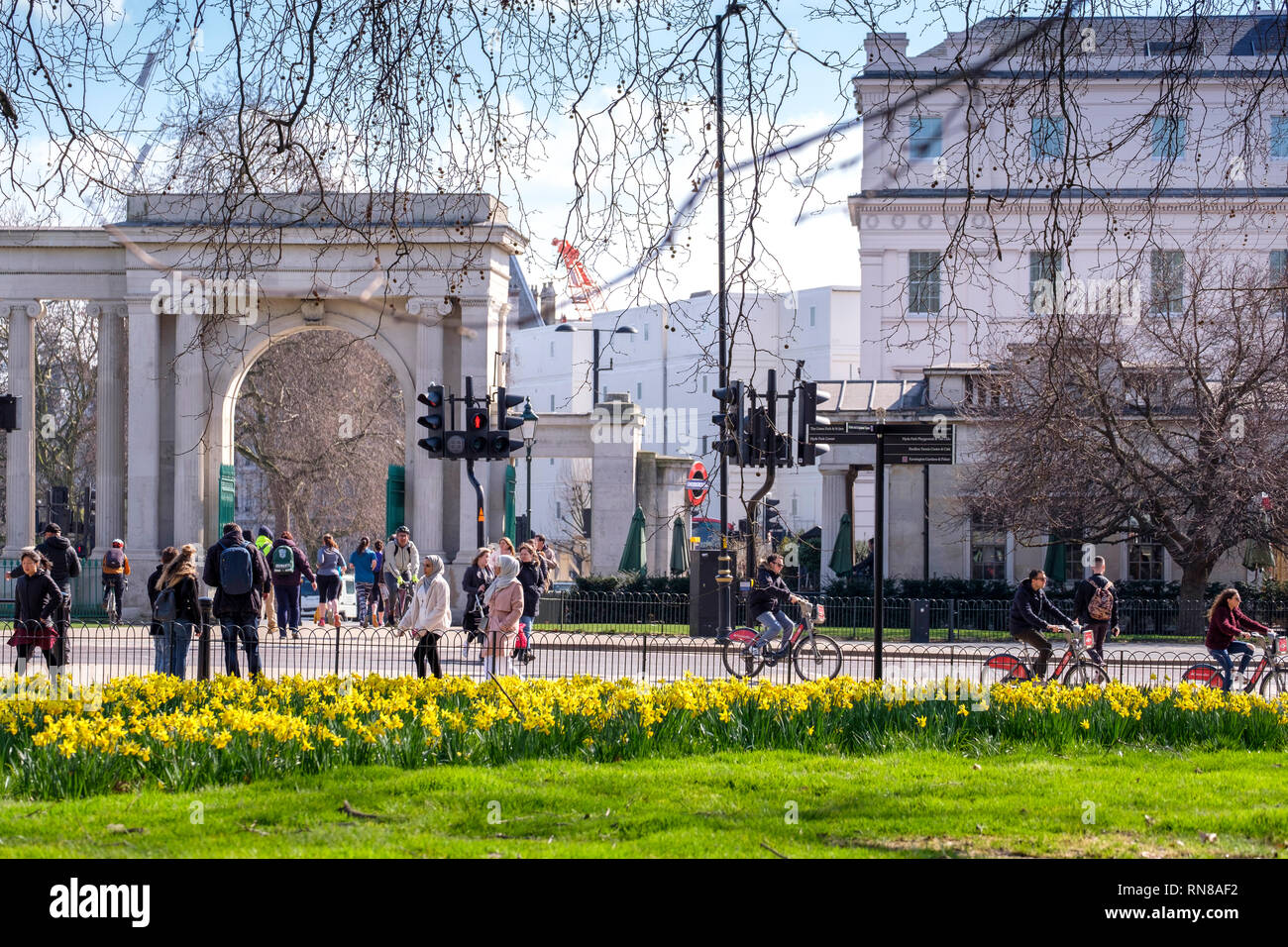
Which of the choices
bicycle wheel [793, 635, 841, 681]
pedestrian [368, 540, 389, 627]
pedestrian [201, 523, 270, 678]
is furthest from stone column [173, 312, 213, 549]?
bicycle wheel [793, 635, 841, 681]

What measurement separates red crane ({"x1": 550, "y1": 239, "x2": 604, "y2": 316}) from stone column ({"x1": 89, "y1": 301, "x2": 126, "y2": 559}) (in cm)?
2849

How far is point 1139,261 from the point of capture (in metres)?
7.04

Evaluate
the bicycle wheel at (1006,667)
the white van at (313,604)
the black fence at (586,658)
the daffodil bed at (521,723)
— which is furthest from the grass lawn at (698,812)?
the white van at (313,604)

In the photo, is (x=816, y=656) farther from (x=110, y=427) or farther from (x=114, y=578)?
(x=110, y=427)

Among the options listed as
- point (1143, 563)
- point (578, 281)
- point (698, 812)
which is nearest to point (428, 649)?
point (698, 812)

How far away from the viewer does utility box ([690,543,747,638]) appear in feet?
87.9

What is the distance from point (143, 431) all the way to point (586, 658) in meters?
14.5

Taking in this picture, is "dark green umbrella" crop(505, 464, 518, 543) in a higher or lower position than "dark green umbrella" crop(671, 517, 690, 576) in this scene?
higher

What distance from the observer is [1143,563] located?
35.4 meters

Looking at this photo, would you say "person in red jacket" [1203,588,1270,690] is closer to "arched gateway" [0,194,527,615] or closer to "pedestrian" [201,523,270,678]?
"pedestrian" [201,523,270,678]

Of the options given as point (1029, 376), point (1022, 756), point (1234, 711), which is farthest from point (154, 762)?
point (1029, 376)
